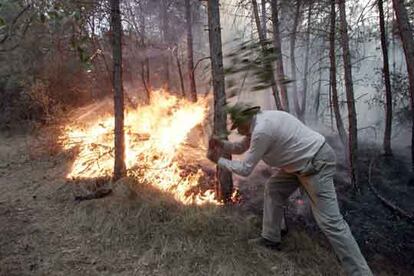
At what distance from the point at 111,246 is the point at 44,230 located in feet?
3.61

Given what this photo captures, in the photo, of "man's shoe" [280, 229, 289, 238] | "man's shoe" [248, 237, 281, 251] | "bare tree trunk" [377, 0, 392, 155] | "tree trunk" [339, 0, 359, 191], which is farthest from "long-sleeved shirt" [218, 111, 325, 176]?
"bare tree trunk" [377, 0, 392, 155]

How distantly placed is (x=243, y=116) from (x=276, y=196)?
1.07 m

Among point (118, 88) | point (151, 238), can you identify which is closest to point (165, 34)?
point (118, 88)

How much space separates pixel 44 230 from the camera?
5.02 m

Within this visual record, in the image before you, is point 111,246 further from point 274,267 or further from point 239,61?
point 239,61

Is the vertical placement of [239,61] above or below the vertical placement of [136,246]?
above

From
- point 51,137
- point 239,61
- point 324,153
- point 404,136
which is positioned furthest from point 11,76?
point 404,136

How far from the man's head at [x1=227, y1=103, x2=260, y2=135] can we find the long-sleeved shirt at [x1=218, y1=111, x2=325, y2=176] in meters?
0.05

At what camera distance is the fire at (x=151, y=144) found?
251 inches

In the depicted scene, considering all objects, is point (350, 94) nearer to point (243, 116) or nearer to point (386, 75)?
point (386, 75)

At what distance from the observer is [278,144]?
12.5ft

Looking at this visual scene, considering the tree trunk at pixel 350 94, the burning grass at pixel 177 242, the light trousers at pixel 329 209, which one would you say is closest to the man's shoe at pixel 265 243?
the burning grass at pixel 177 242

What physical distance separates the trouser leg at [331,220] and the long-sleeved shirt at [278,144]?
178 millimetres

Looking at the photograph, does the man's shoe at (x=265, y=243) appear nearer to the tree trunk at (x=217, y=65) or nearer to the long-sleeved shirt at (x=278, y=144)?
the long-sleeved shirt at (x=278, y=144)
